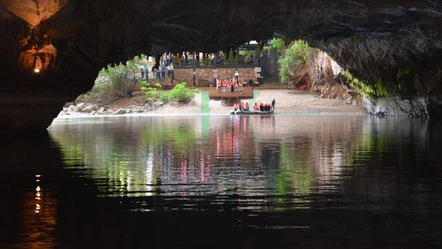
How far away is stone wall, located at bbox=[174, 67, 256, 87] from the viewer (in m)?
74.8

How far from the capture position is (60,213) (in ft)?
33.8

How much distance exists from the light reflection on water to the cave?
412 centimetres

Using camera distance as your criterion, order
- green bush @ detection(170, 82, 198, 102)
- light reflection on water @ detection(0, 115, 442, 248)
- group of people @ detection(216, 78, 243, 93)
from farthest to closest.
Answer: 1. group of people @ detection(216, 78, 243, 93)
2. green bush @ detection(170, 82, 198, 102)
3. light reflection on water @ detection(0, 115, 442, 248)

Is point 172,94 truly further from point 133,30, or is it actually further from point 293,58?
point 133,30

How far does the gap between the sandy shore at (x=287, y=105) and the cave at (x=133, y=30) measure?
26.3 metres

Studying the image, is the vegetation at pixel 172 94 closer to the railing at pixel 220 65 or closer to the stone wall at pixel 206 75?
the stone wall at pixel 206 75

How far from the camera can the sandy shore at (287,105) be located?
2287 inches

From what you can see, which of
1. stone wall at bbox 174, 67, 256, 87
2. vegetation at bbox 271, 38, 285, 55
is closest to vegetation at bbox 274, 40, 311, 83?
vegetation at bbox 271, 38, 285, 55

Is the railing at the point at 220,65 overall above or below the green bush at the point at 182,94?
above

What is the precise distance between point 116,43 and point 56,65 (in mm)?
2779

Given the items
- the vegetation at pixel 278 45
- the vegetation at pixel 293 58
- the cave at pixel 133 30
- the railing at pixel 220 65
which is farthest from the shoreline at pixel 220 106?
the cave at pixel 133 30

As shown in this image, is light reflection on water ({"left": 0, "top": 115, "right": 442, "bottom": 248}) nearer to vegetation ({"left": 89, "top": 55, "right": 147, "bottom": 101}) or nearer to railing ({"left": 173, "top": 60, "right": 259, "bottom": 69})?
vegetation ({"left": 89, "top": 55, "right": 147, "bottom": 101})

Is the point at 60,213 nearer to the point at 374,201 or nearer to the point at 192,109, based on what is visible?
the point at 374,201

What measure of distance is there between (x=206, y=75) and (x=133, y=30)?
52.4m
